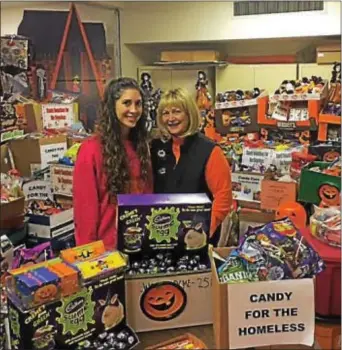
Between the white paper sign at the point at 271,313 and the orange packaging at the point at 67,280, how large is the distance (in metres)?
0.32

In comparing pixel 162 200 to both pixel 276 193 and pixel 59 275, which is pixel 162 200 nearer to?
pixel 59 275

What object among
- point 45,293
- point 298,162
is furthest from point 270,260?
point 298,162

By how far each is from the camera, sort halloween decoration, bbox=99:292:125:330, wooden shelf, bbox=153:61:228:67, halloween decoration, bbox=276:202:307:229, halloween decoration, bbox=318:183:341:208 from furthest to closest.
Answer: wooden shelf, bbox=153:61:228:67 < halloween decoration, bbox=276:202:307:229 < halloween decoration, bbox=318:183:341:208 < halloween decoration, bbox=99:292:125:330

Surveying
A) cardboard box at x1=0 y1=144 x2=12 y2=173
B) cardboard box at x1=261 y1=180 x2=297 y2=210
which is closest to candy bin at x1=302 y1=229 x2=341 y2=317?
cardboard box at x1=261 y1=180 x2=297 y2=210

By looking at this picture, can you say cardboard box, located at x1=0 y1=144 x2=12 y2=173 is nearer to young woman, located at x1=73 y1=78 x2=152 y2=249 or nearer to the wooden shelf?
young woman, located at x1=73 y1=78 x2=152 y2=249

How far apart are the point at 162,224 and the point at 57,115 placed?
2392 mm

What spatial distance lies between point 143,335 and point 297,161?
1.86m

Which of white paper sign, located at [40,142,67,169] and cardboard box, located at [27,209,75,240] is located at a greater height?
white paper sign, located at [40,142,67,169]

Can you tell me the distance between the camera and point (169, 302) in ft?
4.17

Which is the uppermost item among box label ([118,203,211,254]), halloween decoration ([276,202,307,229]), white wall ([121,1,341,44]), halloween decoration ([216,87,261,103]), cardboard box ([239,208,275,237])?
white wall ([121,1,341,44])

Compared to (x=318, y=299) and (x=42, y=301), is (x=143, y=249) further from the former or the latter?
(x=318, y=299)

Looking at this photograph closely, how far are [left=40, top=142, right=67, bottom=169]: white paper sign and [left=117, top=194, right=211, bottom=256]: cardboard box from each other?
1.97 meters

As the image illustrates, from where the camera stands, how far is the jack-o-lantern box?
2105 millimetres

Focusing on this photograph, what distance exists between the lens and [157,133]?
87.4 inches
